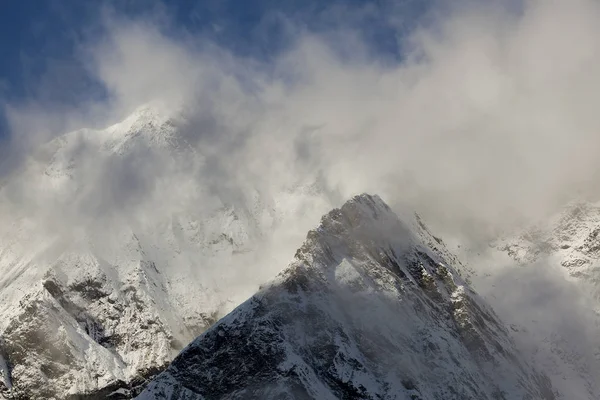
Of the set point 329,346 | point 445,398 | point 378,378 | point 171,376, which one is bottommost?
point 445,398

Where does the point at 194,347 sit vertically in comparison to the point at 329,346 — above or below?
above

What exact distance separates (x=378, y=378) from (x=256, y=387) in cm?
3373

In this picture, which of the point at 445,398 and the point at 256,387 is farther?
the point at 445,398

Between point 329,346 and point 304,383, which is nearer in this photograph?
point 304,383

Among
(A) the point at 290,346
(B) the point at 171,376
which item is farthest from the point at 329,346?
(B) the point at 171,376

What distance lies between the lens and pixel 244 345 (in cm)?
19262

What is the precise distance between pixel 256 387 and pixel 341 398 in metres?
21.5

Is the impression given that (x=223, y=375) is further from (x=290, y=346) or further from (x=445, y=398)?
(x=445, y=398)

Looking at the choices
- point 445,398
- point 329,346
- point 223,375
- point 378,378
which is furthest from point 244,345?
point 445,398

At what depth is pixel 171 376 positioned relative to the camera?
626 feet

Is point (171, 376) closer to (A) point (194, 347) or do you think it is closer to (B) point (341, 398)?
(A) point (194, 347)

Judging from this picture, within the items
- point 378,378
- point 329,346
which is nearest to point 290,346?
point 329,346

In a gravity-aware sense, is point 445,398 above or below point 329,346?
below

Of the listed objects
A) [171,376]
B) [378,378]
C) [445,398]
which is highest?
[171,376]
